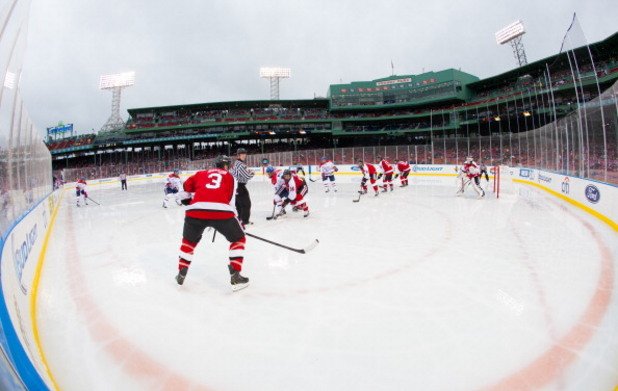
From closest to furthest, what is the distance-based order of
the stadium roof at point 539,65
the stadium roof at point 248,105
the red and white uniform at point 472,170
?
the red and white uniform at point 472,170
the stadium roof at point 539,65
the stadium roof at point 248,105

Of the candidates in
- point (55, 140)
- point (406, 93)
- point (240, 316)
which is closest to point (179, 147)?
point (55, 140)

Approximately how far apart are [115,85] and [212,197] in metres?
49.5

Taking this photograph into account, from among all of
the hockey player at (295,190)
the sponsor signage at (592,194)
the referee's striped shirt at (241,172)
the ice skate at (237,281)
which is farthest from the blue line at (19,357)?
the sponsor signage at (592,194)

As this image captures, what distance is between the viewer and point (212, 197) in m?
3.30

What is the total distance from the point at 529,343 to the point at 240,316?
223 cm

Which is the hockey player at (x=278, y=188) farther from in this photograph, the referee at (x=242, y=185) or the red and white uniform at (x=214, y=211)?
the red and white uniform at (x=214, y=211)

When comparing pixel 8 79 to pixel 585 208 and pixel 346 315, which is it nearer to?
pixel 346 315

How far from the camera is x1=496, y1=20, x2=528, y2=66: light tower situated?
36688 millimetres

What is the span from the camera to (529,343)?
7.54 feet

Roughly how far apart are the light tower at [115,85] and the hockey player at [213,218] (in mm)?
48433

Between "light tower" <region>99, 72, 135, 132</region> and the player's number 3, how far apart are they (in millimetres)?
48436

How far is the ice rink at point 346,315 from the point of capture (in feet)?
6.66

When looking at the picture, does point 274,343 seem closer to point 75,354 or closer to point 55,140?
point 75,354

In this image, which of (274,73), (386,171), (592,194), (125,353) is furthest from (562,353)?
(274,73)
